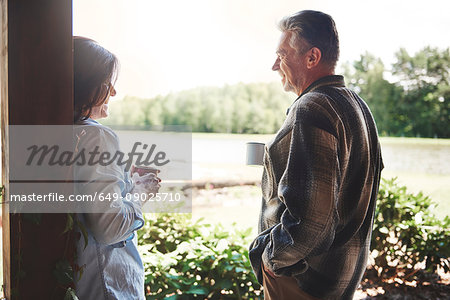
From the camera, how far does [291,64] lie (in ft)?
4.95

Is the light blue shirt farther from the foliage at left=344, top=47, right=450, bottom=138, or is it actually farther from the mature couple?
the foliage at left=344, top=47, right=450, bottom=138

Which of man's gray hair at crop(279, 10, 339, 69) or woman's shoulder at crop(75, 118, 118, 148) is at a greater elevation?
man's gray hair at crop(279, 10, 339, 69)

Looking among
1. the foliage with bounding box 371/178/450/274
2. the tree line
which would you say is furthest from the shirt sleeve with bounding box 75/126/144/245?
the tree line

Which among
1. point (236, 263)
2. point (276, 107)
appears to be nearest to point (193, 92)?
point (276, 107)

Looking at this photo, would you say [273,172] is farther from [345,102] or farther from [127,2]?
[127,2]

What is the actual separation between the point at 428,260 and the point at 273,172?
2412 millimetres

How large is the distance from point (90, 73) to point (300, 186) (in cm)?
76

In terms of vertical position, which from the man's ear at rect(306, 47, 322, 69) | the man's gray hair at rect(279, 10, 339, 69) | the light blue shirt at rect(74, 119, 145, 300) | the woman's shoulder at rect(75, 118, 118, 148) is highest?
the man's gray hair at rect(279, 10, 339, 69)

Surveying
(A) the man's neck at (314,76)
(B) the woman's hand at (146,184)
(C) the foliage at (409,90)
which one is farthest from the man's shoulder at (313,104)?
(C) the foliage at (409,90)

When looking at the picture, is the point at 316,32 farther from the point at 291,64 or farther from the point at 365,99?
the point at 365,99

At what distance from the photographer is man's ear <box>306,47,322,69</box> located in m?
1.45

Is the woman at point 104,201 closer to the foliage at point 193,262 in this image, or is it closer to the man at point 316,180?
the man at point 316,180

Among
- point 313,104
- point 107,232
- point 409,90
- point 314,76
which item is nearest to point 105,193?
point 107,232

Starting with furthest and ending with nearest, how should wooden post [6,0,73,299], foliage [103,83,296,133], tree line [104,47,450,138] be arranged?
foliage [103,83,296,133] → tree line [104,47,450,138] → wooden post [6,0,73,299]
